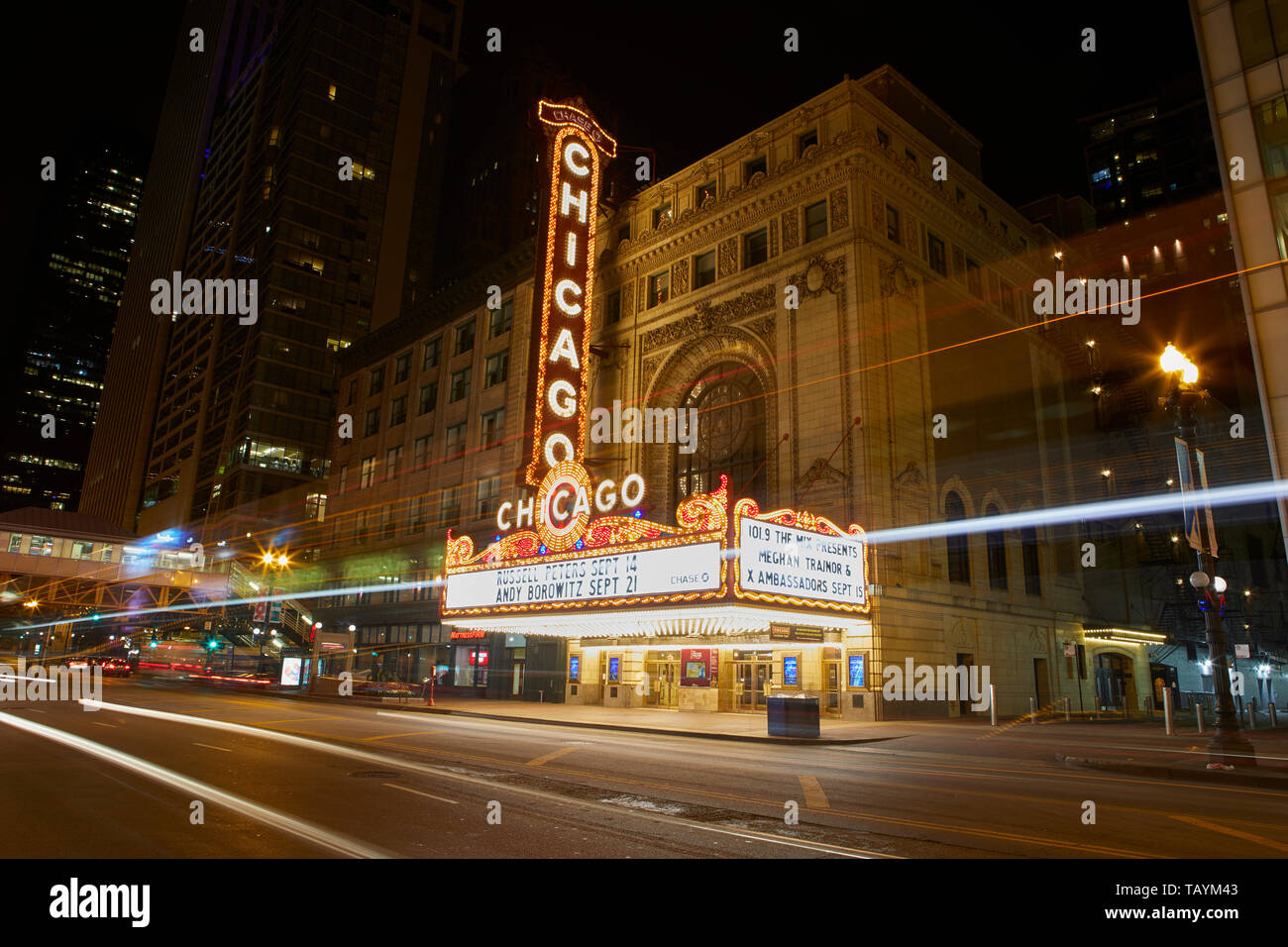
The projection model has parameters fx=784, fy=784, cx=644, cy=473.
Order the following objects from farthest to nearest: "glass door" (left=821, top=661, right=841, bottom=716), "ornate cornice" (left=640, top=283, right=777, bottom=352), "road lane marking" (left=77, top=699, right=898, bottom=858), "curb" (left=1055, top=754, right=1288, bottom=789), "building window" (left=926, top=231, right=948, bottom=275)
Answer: "building window" (left=926, top=231, right=948, bottom=275) < "ornate cornice" (left=640, top=283, right=777, bottom=352) < "glass door" (left=821, top=661, right=841, bottom=716) < "curb" (left=1055, top=754, right=1288, bottom=789) < "road lane marking" (left=77, top=699, right=898, bottom=858)

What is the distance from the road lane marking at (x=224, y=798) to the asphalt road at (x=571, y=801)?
A: 3 cm

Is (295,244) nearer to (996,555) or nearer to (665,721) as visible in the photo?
(665,721)

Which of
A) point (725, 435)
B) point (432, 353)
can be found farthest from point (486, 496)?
point (725, 435)

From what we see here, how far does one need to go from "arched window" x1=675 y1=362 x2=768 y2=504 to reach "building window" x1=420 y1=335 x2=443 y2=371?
23.3 m

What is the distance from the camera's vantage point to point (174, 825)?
26.0 ft

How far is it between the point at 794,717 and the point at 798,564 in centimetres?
569

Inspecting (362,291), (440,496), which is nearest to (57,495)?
(362,291)

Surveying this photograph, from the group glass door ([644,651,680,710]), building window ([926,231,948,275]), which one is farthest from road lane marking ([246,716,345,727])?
building window ([926,231,948,275])

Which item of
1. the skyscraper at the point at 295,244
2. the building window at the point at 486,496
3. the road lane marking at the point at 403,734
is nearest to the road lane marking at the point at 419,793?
the road lane marking at the point at 403,734

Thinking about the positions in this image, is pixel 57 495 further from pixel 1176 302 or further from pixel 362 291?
pixel 1176 302

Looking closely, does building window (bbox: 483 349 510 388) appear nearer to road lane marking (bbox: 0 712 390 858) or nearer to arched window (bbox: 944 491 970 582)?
arched window (bbox: 944 491 970 582)

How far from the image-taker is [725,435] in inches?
1345

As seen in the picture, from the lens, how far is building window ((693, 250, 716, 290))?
35.8 meters

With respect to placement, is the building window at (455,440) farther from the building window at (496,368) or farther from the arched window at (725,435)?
the arched window at (725,435)
